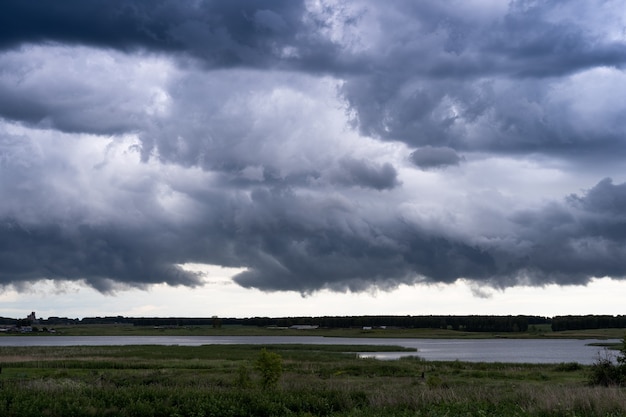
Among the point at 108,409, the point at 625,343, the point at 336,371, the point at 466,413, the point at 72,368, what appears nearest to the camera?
the point at 466,413

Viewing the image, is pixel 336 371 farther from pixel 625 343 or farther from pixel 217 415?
pixel 217 415

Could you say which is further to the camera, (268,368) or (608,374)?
(608,374)

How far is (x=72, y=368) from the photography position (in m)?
63.8

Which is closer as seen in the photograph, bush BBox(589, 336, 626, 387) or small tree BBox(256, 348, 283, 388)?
small tree BBox(256, 348, 283, 388)

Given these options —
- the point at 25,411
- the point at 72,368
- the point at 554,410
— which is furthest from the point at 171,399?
the point at 72,368

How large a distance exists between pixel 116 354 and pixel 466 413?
250ft

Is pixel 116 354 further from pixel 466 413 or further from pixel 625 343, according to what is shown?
pixel 466 413

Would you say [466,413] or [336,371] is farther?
[336,371]

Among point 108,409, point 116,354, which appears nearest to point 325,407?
point 108,409

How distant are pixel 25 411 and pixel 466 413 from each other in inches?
577

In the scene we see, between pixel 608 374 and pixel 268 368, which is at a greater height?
pixel 268 368

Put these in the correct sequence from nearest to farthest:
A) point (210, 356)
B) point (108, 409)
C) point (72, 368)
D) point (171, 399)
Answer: point (108, 409) < point (171, 399) < point (72, 368) < point (210, 356)

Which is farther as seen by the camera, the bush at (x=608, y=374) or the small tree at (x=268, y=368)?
the bush at (x=608, y=374)

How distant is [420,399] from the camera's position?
1027 inches
